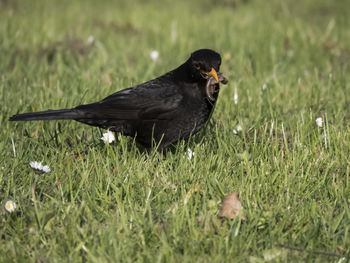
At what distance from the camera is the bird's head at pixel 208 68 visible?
3977 mm

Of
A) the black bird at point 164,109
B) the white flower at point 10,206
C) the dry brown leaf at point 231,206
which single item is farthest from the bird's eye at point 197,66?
the white flower at point 10,206

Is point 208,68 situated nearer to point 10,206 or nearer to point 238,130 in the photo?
point 238,130

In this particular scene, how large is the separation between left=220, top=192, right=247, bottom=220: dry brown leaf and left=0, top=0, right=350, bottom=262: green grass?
0.06 m

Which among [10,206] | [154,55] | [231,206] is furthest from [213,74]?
[154,55]

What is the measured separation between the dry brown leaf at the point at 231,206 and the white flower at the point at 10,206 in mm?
1297

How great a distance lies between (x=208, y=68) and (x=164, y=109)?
0.50 m

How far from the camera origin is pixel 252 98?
5340mm

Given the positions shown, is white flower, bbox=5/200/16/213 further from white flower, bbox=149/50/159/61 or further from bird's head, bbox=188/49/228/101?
white flower, bbox=149/50/159/61

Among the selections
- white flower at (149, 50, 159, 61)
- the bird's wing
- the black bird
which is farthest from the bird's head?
white flower at (149, 50, 159, 61)

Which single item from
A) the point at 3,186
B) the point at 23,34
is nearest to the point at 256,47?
the point at 23,34

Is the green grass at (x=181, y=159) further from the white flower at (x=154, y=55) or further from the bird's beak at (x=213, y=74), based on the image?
the bird's beak at (x=213, y=74)

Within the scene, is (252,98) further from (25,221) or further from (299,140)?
(25,221)

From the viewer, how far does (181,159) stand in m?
3.79

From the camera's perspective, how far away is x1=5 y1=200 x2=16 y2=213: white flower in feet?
9.95
